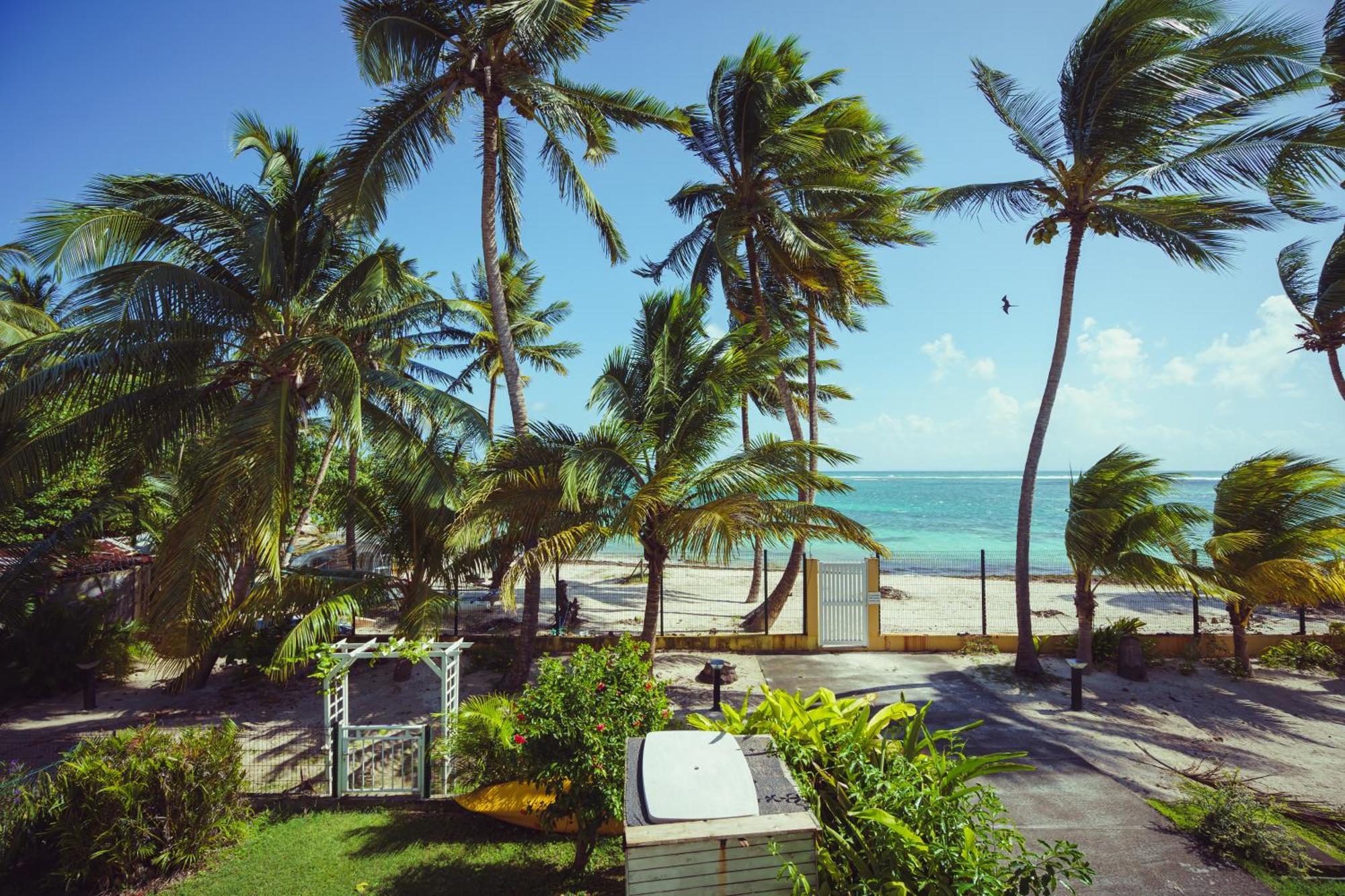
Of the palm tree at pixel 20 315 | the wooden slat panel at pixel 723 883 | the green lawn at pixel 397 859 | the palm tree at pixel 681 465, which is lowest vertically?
the green lawn at pixel 397 859

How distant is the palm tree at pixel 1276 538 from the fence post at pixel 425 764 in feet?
37.6

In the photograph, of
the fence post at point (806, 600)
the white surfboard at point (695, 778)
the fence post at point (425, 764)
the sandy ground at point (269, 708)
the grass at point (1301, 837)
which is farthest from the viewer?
the fence post at point (806, 600)

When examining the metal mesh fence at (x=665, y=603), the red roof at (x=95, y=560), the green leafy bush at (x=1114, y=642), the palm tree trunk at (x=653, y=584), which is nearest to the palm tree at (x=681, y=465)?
the palm tree trunk at (x=653, y=584)

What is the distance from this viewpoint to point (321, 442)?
970 inches

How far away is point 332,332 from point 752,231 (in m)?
8.41

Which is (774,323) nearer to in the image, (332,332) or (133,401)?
(332,332)

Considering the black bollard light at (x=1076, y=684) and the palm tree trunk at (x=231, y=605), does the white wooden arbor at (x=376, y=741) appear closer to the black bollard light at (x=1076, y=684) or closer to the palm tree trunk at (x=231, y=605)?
the palm tree trunk at (x=231, y=605)

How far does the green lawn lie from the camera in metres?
5.34

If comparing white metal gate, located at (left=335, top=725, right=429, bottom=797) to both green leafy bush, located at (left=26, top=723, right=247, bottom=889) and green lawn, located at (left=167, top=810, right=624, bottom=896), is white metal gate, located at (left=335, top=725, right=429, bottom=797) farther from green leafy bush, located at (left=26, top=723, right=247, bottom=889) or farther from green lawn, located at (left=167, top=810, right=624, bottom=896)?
green leafy bush, located at (left=26, top=723, right=247, bottom=889)

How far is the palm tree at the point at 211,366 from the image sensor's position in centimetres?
768

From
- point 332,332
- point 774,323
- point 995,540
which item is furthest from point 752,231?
point 995,540

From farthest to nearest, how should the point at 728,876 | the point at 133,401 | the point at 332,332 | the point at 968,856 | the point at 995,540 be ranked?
the point at 995,540 < the point at 332,332 < the point at 133,401 < the point at 728,876 < the point at 968,856

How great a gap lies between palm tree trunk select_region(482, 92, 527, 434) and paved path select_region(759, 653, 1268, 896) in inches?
257

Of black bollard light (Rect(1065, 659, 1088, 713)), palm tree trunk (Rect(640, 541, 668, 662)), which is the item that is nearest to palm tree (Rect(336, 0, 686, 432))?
palm tree trunk (Rect(640, 541, 668, 662))
